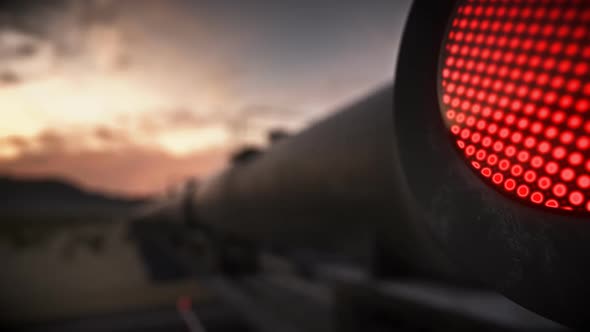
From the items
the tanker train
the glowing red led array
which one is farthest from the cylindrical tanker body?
the glowing red led array

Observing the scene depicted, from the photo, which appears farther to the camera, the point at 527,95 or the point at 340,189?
the point at 340,189

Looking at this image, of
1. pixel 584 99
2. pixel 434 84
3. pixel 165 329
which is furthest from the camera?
pixel 165 329

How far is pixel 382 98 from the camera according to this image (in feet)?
2.41

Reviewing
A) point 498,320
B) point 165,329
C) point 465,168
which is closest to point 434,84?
point 465,168

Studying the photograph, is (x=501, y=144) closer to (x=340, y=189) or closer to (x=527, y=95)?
(x=527, y=95)

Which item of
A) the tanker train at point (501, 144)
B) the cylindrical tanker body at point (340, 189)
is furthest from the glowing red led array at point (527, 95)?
the cylindrical tanker body at point (340, 189)

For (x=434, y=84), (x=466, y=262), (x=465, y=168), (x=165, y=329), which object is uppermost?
(x=434, y=84)

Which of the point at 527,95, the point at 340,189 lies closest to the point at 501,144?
the point at 527,95

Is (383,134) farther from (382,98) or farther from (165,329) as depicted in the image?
(165,329)

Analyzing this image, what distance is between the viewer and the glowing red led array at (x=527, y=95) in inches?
12.2

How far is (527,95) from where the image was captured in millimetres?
335

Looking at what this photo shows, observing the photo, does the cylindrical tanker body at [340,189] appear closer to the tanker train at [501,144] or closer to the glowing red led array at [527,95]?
the tanker train at [501,144]

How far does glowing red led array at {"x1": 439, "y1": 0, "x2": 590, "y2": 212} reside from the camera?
0.31 m

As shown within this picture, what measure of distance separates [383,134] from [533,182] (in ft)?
1.14
